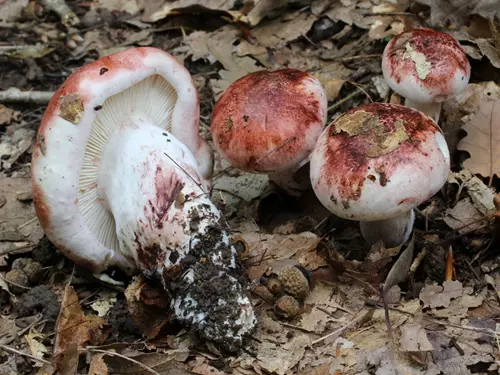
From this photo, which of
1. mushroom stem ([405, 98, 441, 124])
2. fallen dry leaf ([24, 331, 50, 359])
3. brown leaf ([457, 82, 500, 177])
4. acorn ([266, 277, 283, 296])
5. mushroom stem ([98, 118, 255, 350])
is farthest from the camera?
mushroom stem ([405, 98, 441, 124])

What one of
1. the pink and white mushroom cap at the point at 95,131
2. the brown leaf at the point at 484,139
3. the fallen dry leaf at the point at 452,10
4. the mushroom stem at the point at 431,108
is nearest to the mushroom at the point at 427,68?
the mushroom stem at the point at 431,108

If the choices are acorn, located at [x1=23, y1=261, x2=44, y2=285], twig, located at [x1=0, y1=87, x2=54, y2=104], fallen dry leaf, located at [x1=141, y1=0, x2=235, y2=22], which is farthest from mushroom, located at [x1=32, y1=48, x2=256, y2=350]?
fallen dry leaf, located at [x1=141, y1=0, x2=235, y2=22]

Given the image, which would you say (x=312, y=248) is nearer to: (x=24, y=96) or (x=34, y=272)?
(x=34, y=272)

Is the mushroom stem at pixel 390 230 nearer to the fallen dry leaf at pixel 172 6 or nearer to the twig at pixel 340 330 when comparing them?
the twig at pixel 340 330

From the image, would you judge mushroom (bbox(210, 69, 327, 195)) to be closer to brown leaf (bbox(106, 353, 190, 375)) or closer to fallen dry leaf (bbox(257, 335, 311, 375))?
fallen dry leaf (bbox(257, 335, 311, 375))

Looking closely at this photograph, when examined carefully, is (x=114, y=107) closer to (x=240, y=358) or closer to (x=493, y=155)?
(x=240, y=358)

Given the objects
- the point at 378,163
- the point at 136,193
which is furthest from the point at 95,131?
the point at 378,163

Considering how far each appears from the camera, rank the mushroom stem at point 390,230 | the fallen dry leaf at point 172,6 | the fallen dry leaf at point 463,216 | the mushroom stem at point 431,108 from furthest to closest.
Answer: the fallen dry leaf at point 172,6 → the mushroom stem at point 431,108 → the fallen dry leaf at point 463,216 → the mushroom stem at point 390,230
